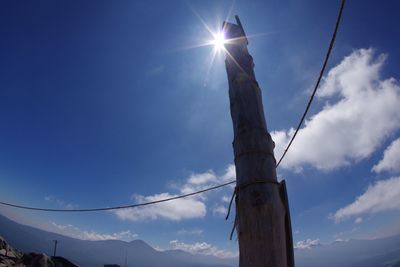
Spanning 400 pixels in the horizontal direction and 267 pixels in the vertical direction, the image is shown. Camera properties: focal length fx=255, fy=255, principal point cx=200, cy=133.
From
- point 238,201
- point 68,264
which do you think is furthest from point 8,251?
point 238,201

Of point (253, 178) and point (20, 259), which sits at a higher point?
point (253, 178)

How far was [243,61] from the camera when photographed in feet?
9.51

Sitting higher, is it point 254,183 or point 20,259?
point 254,183

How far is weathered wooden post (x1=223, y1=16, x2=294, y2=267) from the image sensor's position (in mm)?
1988

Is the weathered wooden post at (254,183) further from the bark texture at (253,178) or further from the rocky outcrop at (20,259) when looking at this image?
the rocky outcrop at (20,259)

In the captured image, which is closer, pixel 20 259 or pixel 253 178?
pixel 253 178

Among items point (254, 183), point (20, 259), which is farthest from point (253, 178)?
point (20, 259)

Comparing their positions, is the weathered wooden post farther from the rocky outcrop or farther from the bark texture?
the rocky outcrop

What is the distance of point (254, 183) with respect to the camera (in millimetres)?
2193

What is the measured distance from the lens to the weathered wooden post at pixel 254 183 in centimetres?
199

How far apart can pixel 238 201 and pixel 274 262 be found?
1.81 feet

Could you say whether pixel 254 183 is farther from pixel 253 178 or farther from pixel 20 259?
pixel 20 259

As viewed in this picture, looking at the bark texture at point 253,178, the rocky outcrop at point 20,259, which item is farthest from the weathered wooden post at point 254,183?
the rocky outcrop at point 20,259

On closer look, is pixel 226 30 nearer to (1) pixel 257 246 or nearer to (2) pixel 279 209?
(2) pixel 279 209
